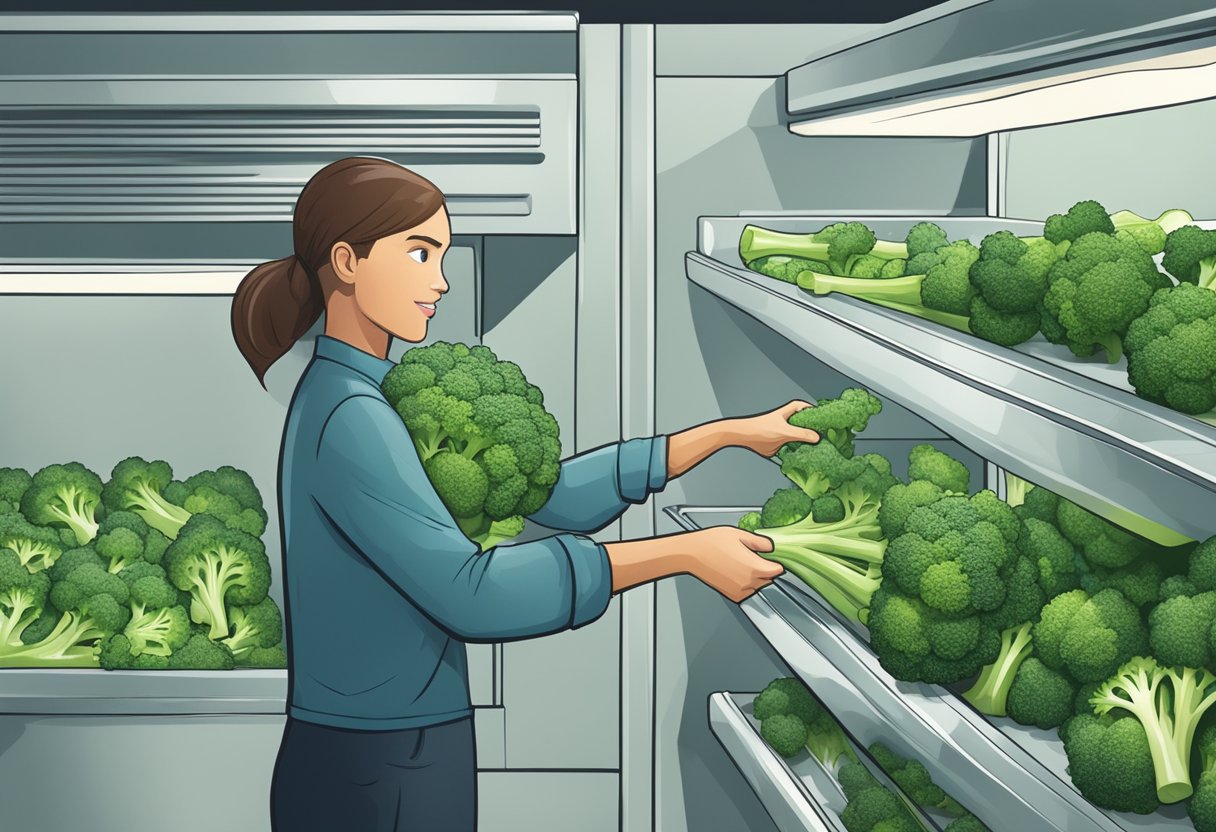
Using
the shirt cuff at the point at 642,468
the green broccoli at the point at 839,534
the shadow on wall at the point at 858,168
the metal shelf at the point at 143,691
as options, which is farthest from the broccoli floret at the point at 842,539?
the metal shelf at the point at 143,691

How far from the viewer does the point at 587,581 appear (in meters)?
1.53

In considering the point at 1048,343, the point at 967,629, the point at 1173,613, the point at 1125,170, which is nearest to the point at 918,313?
the point at 1048,343

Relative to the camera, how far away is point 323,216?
1.62m

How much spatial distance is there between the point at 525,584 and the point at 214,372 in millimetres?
1142

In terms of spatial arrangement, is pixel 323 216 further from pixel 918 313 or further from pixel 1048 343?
pixel 1048 343

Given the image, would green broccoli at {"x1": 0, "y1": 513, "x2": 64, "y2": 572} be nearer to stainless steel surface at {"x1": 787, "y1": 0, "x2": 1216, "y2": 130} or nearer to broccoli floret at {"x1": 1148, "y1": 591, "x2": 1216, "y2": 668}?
stainless steel surface at {"x1": 787, "y1": 0, "x2": 1216, "y2": 130}

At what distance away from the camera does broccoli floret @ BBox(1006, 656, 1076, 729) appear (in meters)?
1.17

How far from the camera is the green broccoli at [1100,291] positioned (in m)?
1.11

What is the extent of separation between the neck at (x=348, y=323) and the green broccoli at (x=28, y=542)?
3.26ft

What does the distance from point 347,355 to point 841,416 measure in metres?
0.75

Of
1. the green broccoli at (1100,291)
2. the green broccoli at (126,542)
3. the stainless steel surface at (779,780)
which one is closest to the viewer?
the green broccoli at (1100,291)

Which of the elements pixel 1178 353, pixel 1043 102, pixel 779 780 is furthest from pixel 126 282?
pixel 1178 353

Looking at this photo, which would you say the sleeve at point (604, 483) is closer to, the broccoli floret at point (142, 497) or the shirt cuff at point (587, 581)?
the shirt cuff at point (587, 581)

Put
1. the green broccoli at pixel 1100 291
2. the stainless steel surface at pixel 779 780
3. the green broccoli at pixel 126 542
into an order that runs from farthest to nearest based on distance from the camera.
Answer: the green broccoli at pixel 126 542 → the stainless steel surface at pixel 779 780 → the green broccoli at pixel 1100 291
